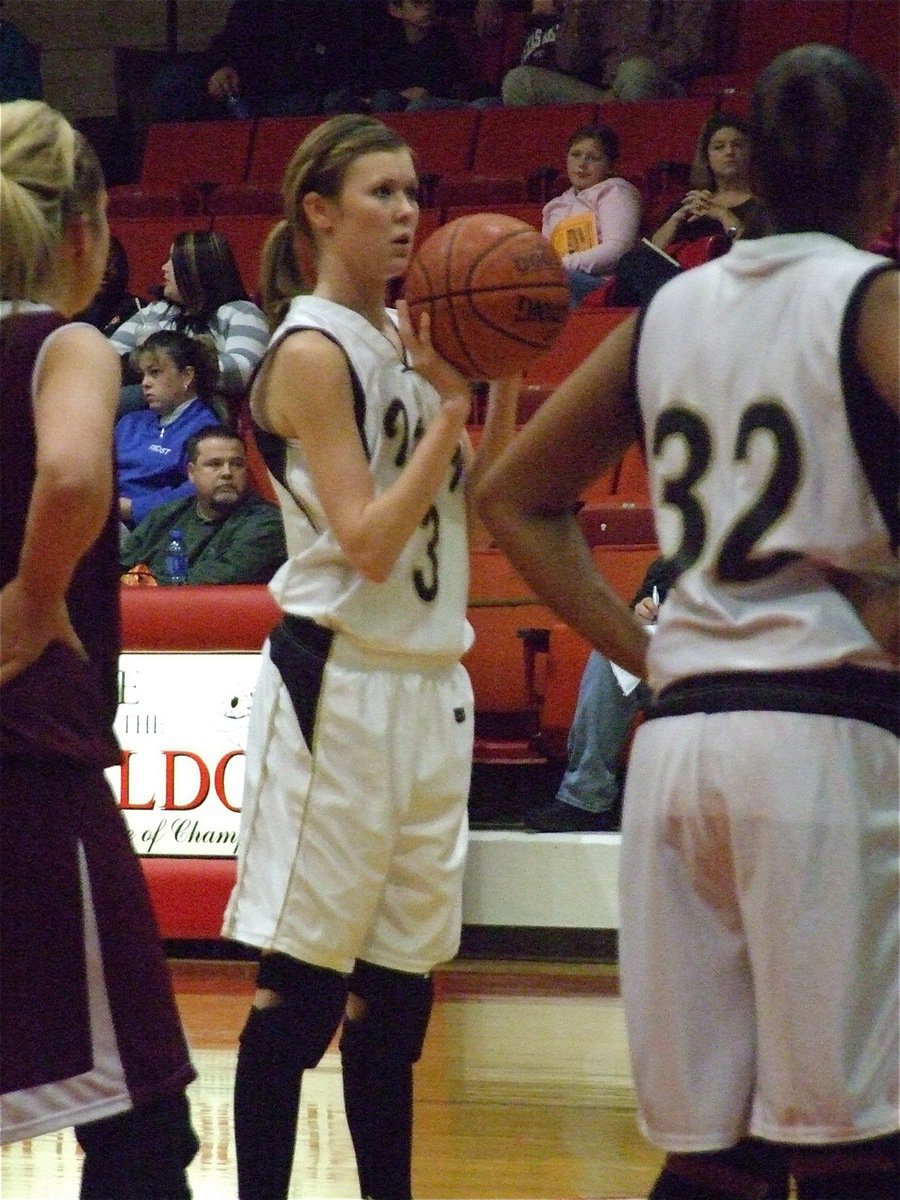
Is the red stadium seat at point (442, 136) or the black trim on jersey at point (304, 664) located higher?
the black trim on jersey at point (304, 664)

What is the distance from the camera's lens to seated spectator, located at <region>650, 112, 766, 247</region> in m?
6.78

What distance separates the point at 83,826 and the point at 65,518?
35 centimetres

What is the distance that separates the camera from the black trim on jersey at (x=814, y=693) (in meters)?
1.69

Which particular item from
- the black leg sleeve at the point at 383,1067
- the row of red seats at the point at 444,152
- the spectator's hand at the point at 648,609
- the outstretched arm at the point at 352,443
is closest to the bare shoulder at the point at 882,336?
the outstretched arm at the point at 352,443

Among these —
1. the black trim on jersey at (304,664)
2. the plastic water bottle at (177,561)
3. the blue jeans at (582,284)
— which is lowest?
the plastic water bottle at (177,561)

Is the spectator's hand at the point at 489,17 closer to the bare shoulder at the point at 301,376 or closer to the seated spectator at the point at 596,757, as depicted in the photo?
the seated spectator at the point at 596,757

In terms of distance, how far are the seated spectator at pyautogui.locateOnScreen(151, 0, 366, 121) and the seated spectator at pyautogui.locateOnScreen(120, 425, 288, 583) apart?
445 centimetres

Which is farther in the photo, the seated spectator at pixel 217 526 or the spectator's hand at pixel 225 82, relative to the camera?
the spectator's hand at pixel 225 82

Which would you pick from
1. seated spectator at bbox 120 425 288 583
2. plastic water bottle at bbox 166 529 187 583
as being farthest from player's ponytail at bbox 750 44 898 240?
plastic water bottle at bbox 166 529 187 583

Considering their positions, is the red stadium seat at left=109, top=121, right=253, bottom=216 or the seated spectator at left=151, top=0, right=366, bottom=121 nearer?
the red stadium seat at left=109, top=121, right=253, bottom=216

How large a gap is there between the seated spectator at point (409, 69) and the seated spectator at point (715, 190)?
2855 mm

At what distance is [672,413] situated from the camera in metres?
1.78

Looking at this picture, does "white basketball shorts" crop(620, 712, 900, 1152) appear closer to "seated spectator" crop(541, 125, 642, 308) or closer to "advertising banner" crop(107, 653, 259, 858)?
"advertising banner" crop(107, 653, 259, 858)

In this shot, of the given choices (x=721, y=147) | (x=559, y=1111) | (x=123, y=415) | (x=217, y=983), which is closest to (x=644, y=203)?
(x=721, y=147)
